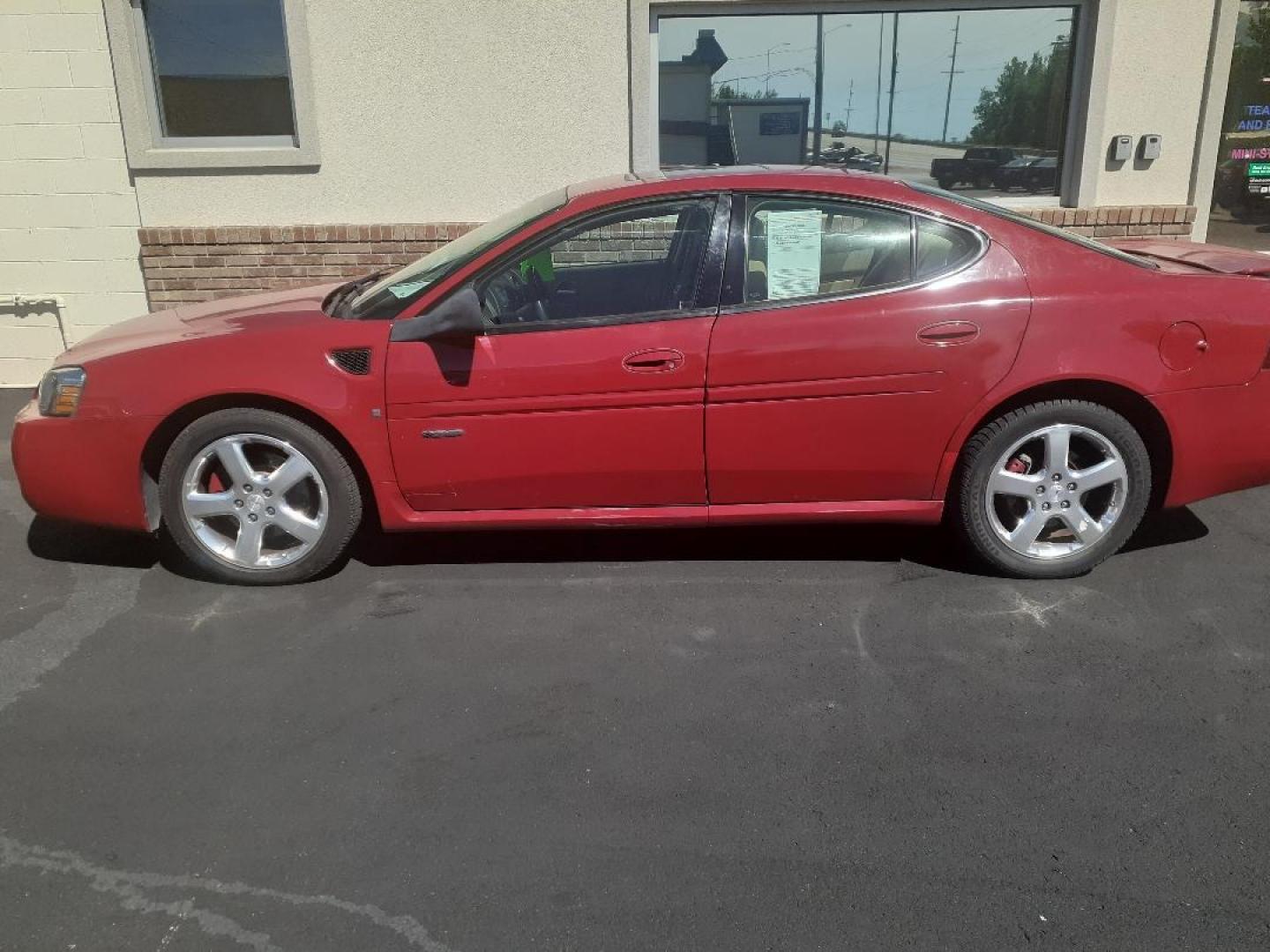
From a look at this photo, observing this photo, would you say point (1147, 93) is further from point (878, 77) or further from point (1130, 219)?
point (878, 77)

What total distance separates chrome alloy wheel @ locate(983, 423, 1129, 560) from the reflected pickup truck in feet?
13.9

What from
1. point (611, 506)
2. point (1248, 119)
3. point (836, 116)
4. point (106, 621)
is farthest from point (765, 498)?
point (1248, 119)

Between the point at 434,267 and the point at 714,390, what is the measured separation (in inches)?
52.6

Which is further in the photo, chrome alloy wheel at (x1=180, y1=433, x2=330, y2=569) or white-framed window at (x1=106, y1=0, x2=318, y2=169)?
white-framed window at (x1=106, y1=0, x2=318, y2=169)

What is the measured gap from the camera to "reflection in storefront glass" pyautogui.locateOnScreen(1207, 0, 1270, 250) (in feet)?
24.7

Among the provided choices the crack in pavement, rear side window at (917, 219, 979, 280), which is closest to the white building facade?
rear side window at (917, 219, 979, 280)

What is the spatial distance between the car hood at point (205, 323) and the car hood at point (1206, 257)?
3.46 metres

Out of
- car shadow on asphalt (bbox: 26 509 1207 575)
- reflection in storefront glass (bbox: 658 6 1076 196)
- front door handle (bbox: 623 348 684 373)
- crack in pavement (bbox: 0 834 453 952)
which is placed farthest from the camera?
reflection in storefront glass (bbox: 658 6 1076 196)

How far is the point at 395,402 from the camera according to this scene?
391 cm

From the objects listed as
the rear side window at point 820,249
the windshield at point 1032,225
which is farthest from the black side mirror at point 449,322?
the windshield at point 1032,225

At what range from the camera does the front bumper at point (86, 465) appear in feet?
13.3

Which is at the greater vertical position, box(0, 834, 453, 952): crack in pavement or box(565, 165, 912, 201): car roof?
box(565, 165, 912, 201): car roof

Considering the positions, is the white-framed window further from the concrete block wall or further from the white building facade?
the concrete block wall

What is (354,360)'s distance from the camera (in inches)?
155
